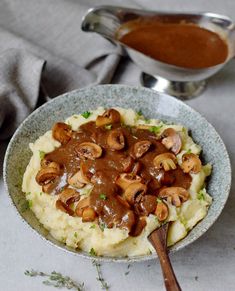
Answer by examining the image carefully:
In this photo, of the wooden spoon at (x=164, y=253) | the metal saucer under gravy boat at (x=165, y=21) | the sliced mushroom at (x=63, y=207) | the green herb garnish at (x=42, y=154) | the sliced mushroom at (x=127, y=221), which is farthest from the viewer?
the metal saucer under gravy boat at (x=165, y=21)

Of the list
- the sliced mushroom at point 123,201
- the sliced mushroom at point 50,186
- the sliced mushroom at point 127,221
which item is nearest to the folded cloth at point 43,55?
the sliced mushroom at point 50,186

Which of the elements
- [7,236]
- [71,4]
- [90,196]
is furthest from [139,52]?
[7,236]

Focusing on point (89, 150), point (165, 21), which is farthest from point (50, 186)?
point (165, 21)

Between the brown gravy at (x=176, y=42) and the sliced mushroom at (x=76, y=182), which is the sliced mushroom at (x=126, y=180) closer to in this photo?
the sliced mushroom at (x=76, y=182)

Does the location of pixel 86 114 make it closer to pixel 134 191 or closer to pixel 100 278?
pixel 134 191

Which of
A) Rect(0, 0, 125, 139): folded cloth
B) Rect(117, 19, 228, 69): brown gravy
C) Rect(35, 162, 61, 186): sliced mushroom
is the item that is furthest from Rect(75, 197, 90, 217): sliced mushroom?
Rect(117, 19, 228, 69): brown gravy

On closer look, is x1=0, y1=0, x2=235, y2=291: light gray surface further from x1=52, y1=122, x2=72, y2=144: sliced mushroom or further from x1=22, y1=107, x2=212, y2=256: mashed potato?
x1=52, y1=122, x2=72, y2=144: sliced mushroom

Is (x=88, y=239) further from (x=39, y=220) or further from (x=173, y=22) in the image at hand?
(x=173, y=22)
